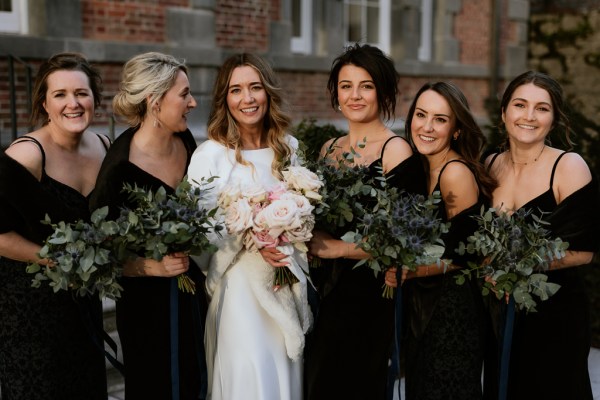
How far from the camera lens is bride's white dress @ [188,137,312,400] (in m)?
3.26

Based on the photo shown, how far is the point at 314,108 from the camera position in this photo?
10086 mm

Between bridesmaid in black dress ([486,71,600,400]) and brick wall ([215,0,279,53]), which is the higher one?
brick wall ([215,0,279,53])

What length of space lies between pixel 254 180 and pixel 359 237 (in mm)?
616

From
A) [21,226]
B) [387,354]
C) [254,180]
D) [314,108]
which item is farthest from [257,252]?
[314,108]

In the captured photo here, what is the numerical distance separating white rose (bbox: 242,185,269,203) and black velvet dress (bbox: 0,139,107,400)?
79cm

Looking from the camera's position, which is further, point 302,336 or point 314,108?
point 314,108

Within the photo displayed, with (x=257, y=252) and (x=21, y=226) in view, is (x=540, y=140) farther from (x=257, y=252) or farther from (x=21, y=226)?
(x=21, y=226)

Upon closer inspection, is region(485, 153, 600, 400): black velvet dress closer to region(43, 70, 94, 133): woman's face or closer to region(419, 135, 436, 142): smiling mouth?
region(419, 135, 436, 142): smiling mouth

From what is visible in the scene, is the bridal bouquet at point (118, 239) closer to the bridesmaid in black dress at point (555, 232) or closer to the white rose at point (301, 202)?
the white rose at point (301, 202)

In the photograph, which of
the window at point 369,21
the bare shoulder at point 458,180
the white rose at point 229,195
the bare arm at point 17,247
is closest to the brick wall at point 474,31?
the window at point 369,21

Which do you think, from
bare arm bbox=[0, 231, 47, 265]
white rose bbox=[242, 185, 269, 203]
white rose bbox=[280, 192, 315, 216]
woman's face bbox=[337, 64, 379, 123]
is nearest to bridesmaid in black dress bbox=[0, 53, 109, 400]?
bare arm bbox=[0, 231, 47, 265]

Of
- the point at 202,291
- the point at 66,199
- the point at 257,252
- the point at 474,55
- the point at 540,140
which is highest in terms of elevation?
the point at 474,55

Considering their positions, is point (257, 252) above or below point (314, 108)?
below

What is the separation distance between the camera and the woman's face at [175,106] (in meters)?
3.34
